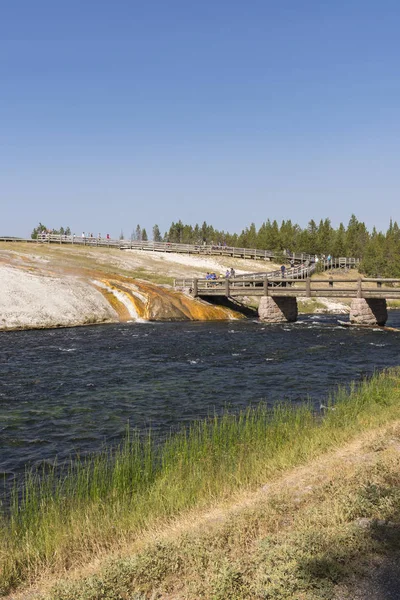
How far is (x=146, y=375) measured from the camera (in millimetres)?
21391

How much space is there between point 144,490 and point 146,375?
11.9m

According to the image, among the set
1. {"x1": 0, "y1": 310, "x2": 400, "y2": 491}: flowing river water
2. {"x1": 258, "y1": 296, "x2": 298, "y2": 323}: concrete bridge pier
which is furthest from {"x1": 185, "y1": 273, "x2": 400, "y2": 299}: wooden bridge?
{"x1": 0, "y1": 310, "x2": 400, "y2": 491}: flowing river water

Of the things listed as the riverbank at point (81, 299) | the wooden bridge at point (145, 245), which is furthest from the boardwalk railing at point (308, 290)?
the wooden bridge at point (145, 245)

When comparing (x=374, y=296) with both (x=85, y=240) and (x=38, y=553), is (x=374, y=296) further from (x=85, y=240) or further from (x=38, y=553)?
(x=85, y=240)

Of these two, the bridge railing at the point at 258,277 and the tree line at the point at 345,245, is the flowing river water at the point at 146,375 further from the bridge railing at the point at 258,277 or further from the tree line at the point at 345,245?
the tree line at the point at 345,245

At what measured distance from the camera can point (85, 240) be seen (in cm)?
8012

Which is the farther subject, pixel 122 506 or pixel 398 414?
pixel 398 414

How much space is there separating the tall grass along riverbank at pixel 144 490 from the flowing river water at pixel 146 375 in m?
1.82

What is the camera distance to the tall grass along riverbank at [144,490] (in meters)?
6.93

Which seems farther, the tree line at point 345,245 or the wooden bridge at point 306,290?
the tree line at point 345,245

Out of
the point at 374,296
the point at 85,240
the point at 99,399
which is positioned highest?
the point at 85,240

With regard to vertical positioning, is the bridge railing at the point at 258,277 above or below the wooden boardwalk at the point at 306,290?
above

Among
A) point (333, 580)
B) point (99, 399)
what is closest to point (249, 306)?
point (99, 399)

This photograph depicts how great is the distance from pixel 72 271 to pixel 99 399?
3288 cm
